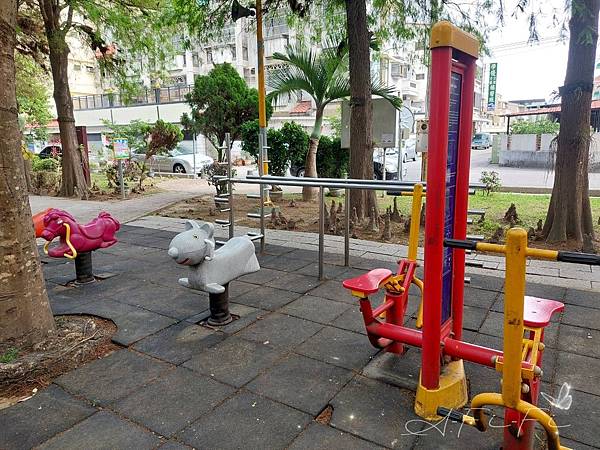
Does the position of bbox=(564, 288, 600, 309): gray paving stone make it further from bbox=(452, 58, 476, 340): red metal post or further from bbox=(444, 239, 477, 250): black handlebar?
bbox=(444, 239, 477, 250): black handlebar

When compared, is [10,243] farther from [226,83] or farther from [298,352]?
[226,83]

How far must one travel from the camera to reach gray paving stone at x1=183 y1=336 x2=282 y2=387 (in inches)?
101

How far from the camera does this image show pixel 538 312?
2055 mm

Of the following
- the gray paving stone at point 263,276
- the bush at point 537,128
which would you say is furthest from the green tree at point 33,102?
the bush at point 537,128

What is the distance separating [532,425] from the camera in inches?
69.4

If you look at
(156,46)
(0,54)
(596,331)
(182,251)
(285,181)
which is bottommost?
(596,331)

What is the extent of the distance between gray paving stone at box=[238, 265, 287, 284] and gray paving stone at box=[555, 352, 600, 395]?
97.9 inches

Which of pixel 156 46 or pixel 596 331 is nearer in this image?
pixel 596 331

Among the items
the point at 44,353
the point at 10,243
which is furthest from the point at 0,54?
the point at 44,353

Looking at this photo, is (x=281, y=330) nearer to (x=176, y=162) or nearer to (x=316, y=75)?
(x=316, y=75)

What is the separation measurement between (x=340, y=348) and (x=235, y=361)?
26.2 inches

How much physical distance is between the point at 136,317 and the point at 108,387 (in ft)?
3.31

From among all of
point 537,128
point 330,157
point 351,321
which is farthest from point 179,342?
point 537,128

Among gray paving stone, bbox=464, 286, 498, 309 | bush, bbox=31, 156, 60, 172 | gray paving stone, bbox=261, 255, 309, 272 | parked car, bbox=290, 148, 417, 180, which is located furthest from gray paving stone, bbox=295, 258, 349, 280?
bush, bbox=31, 156, 60, 172
